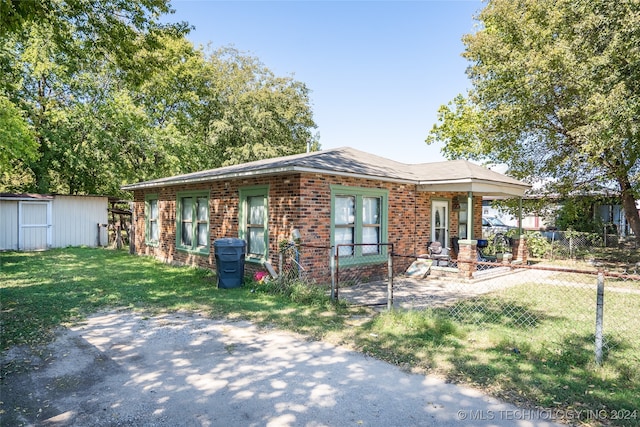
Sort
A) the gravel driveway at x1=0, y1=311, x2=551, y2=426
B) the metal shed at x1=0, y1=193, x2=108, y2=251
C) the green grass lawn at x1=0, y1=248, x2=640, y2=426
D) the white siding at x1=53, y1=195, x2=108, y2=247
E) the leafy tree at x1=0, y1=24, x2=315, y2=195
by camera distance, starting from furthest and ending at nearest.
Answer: the leafy tree at x1=0, y1=24, x2=315, y2=195
the white siding at x1=53, y1=195, x2=108, y2=247
the metal shed at x1=0, y1=193, x2=108, y2=251
the green grass lawn at x1=0, y1=248, x2=640, y2=426
the gravel driveway at x1=0, y1=311, x2=551, y2=426

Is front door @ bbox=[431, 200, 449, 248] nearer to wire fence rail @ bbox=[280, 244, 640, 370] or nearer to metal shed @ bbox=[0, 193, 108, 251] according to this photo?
wire fence rail @ bbox=[280, 244, 640, 370]

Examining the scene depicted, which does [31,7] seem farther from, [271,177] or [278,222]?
[278,222]

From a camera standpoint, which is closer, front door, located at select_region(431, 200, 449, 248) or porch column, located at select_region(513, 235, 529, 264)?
front door, located at select_region(431, 200, 449, 248)

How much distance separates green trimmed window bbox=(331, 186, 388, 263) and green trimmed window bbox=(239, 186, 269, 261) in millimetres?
1706

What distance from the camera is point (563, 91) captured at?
488 inches

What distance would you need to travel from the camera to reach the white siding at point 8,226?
53.8ft

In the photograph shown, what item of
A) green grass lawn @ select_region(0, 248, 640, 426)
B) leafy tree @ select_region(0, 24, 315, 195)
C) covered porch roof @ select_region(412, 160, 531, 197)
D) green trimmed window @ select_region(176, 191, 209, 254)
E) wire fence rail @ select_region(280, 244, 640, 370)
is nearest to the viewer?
green grass lawn @ select_region(0, 248, 640, 426)

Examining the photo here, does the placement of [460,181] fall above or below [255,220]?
above

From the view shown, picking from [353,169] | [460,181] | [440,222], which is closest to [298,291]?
[353,169]

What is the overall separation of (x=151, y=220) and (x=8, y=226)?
6.99m

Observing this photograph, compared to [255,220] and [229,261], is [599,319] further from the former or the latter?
[255,220]

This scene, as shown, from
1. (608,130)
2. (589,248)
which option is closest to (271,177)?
(608,130)

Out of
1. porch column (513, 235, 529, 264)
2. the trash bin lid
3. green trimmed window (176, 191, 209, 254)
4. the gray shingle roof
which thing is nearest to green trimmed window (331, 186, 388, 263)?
the gray shingle roof

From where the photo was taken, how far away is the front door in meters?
12.3
